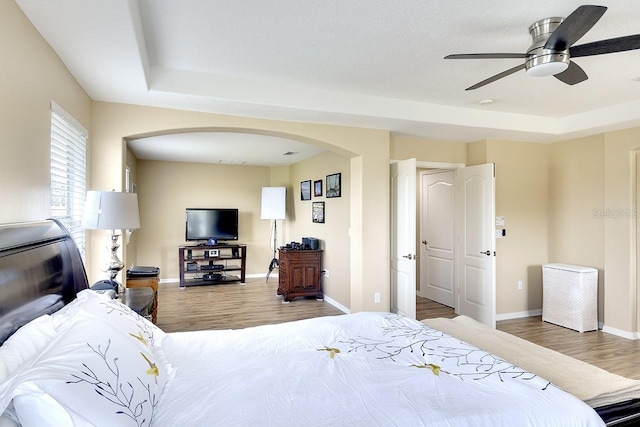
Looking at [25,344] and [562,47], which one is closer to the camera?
[25,344]

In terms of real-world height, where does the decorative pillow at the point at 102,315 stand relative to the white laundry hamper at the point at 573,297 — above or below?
above

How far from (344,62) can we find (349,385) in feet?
7.91

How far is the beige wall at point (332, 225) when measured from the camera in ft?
17.7

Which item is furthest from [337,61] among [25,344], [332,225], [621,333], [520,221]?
[621,333]

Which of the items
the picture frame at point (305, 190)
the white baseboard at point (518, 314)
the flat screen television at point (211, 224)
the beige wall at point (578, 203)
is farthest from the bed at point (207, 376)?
the flat screen television at point (211, 224)

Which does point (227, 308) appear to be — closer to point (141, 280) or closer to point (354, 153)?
point (141, 280)

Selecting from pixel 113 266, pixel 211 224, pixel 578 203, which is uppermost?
pixel 578 203

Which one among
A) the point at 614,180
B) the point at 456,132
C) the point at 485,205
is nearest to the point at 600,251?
the point at 614,180

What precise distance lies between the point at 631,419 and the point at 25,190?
3.06 m

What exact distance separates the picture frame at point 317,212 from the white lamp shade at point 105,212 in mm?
3824

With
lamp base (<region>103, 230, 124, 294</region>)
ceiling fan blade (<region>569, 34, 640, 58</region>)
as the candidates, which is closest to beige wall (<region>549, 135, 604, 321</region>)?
ceiling fan blade (<region>569, 34, 640, 58</region>)

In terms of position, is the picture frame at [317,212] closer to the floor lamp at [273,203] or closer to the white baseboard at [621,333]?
the floor lamp at [273,203]

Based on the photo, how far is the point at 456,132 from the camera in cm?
452

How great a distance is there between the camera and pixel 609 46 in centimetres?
202
